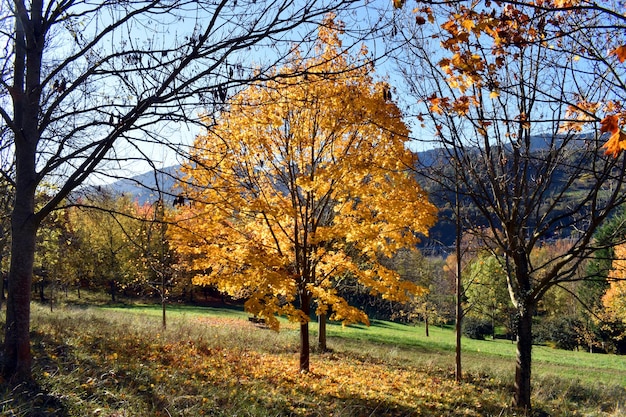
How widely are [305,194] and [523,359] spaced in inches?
198

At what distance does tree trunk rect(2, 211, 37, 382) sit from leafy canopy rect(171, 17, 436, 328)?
2.97m

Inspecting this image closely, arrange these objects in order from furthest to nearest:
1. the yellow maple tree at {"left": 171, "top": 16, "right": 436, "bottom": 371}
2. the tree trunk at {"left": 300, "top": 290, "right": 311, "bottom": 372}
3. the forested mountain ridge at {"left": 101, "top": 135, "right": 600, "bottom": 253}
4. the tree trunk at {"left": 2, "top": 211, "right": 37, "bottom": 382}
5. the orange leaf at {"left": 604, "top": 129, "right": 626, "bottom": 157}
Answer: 1. the tree trunk at {"left": 300, "top": 290, "right": 311, "bottom": 372}
2. the yellow maple tree at {"left": 171, "top": 16, "right": 436, "bottom": 371}
3. the forested mountain ridge at {"left": 101, "top": 135, "right": 600, "bottom": 253}
4. the tree trunk at {"left": 2, "top": 211, "right": 37, "bottom": 382}
5. the orange leaf at {"left": 604, "top": 129, "right": 626, "bottom": 157}

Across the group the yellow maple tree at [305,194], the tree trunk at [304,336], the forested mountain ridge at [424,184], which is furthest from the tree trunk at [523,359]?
the tree trunk at [304,336]

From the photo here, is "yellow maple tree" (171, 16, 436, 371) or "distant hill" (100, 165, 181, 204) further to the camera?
"yellow maple tree" (171, 16, 436, 371)

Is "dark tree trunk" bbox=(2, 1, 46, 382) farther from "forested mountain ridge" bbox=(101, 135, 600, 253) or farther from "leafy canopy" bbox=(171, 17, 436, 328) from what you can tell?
"leafy canopy" bbox=(171, 17, 436, 328)

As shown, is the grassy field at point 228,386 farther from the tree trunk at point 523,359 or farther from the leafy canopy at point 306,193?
the leafy canopy at point 306,193

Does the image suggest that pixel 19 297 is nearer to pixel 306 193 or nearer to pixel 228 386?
pixel 228 386

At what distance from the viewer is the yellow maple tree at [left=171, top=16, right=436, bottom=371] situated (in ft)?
25.6

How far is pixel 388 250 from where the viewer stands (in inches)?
343

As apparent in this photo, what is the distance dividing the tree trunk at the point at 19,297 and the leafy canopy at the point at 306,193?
2.97 metres

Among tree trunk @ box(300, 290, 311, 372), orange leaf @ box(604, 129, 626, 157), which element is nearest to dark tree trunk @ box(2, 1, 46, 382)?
tree trunk @ box(300, 290, 311, 372)

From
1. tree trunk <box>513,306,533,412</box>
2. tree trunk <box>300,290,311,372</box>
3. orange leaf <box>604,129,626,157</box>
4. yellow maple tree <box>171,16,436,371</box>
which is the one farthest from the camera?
tree trunk <box>300,290,311,372</box>

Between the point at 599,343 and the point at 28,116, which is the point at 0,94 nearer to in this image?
the point at 28,116

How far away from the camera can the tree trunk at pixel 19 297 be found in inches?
180
